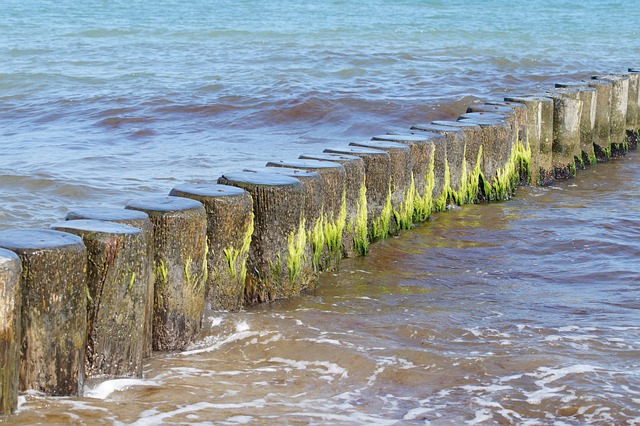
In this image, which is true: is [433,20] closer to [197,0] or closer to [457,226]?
[197,0]

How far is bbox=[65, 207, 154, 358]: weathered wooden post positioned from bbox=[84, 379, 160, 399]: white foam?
0.96 feet

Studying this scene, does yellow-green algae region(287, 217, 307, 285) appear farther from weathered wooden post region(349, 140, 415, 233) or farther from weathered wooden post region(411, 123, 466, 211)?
weathered wooden post region(411, 123, 466, 211)

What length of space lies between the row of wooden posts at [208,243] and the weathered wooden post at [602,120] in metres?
1.99

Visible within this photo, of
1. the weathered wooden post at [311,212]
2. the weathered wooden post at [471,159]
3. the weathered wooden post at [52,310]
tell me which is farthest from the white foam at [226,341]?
the weathered wooden post at [471,159]

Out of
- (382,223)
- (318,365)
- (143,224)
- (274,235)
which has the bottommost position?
(318,365)

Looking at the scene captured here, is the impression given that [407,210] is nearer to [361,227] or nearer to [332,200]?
[361,227]

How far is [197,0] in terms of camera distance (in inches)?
1919

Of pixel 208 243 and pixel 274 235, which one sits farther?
pixel 274 235

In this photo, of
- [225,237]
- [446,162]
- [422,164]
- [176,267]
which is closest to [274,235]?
[225,237]

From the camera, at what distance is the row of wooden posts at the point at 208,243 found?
4105 millimetres

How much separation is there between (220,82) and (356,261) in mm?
12722

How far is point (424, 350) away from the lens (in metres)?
5.15

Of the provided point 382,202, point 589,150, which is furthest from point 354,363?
point 589,150

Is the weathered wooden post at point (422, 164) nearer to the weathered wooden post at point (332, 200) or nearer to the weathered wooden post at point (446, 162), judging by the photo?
the weathered wooden post at point (446, 162)
